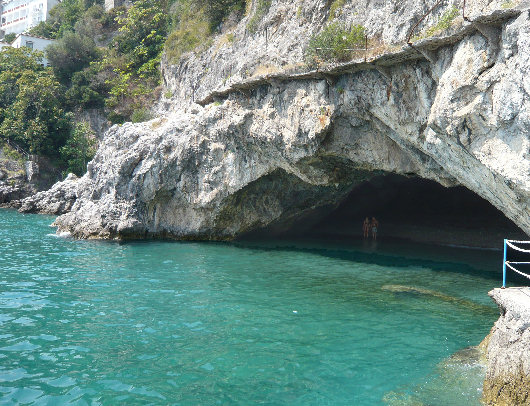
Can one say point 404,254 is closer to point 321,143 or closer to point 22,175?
point 321,143

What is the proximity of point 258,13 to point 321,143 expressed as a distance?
8894mm

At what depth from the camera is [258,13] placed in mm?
22797

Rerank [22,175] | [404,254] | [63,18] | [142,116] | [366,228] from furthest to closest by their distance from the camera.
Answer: [63,18] < [22,175] < [142,116] < [366,228] < [404,254]

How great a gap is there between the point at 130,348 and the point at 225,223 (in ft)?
50.6

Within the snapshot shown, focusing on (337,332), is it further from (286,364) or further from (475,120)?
(475,120)

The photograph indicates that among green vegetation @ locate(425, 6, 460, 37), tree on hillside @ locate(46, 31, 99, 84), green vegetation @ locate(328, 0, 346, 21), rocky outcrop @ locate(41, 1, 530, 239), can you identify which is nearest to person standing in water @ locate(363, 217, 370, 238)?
rocky outcrop @ locate(41, 1, 530, 239)

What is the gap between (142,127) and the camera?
25.3m

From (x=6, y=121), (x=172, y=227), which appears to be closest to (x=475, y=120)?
(x=172, y=227)

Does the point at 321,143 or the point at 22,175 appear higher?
the point at 321,143

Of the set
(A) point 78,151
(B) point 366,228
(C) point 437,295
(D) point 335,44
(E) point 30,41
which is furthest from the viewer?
(E) point 30,41

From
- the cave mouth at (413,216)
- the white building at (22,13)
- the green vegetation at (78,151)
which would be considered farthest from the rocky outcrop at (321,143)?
the white building at (22,13)

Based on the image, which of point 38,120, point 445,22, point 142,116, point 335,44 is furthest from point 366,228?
point 38,120

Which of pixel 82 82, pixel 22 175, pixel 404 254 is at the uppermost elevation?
pixel 82 82

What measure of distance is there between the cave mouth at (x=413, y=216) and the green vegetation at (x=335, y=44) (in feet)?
42.1
